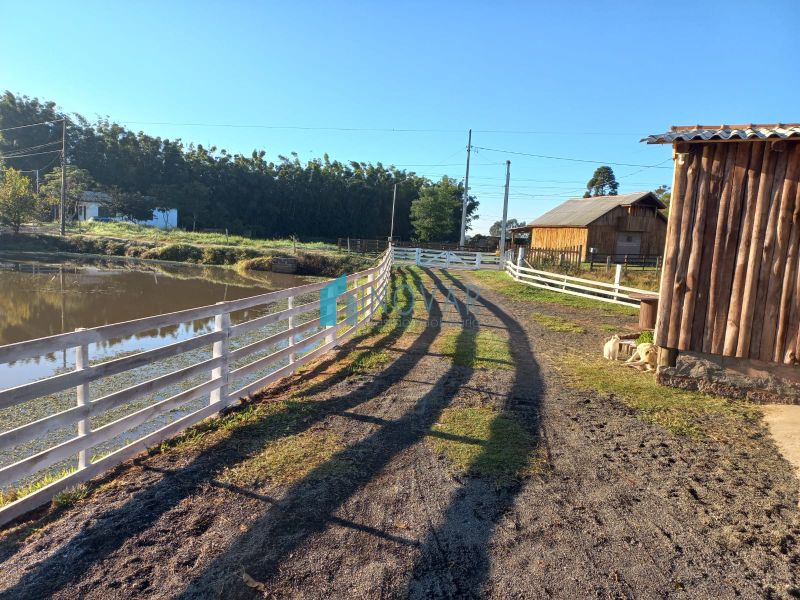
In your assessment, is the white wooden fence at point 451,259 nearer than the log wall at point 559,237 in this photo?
Yes

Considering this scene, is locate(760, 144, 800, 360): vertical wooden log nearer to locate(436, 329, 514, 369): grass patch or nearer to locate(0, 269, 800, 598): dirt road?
locate(0, 269, 800, 598): dirt road

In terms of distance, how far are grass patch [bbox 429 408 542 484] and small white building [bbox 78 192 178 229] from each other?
62.2 metres

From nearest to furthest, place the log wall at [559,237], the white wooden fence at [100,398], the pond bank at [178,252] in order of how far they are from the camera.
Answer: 1. the white wooden fence at [100,398]
2. the pond bank at [178,252]
3. the log wall at [559,237]

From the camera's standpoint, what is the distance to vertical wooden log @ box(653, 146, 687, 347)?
258 inches

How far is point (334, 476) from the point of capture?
389 cm

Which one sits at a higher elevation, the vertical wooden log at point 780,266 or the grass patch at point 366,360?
the vertical wooden log at point 780,266

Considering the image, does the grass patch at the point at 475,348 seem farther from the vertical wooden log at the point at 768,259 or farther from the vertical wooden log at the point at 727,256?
the vertical wooden log at the point at 768,259

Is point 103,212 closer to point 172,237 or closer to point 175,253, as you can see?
point 172,237

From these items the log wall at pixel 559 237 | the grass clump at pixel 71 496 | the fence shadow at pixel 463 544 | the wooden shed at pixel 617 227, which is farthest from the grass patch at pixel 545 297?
the log wall at pixel 559 237

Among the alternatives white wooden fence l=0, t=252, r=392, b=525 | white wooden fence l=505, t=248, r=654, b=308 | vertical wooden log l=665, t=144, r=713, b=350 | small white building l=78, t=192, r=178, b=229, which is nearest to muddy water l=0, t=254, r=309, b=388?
white wooden fence l=0, t=252, r=392, b=525

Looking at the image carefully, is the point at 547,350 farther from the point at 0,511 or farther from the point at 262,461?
the point at 0,511

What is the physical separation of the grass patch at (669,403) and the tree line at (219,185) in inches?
2208

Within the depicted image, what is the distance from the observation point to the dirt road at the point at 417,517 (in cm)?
274

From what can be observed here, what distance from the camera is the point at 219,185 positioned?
67.2 meters
